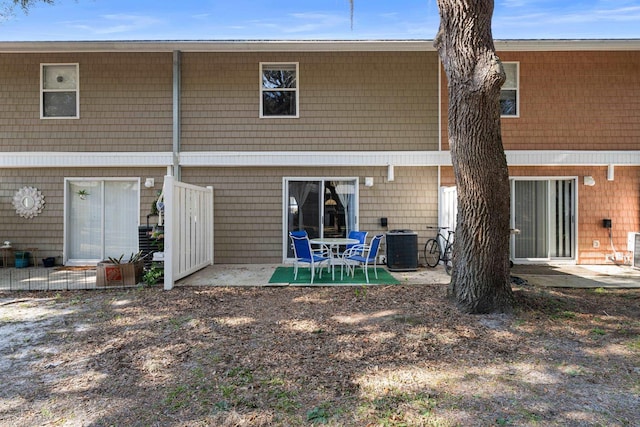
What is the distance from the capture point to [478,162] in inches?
178

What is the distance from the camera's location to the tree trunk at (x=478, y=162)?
4.52 metres

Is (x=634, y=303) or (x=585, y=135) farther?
(x=585, y=135)

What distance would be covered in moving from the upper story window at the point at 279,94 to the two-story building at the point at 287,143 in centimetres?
3

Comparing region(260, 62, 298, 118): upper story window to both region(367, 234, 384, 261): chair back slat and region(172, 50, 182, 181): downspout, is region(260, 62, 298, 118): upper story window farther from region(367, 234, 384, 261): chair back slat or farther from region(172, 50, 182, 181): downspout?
region(367, 234, 384, 261): chair back slat

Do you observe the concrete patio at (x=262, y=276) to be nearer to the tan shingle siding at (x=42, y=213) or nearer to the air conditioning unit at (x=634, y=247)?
the air conditioning unit at (x=634, y=247)

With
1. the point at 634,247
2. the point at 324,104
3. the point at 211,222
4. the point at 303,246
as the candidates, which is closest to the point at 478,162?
the point at 303,246

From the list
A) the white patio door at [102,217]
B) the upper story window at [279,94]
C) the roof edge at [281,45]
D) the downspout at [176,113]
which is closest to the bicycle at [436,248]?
the roof edge at [281,45]

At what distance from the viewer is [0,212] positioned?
27.3 ft

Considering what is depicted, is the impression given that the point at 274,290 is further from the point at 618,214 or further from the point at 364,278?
the point at 618,214

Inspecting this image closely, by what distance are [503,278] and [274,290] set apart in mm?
3355

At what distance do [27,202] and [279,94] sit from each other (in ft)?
19.4

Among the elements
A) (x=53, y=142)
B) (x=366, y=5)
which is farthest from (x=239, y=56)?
(x=53, y=142)

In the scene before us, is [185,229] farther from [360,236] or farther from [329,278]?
[360,236]

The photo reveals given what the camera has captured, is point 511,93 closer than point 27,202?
No
